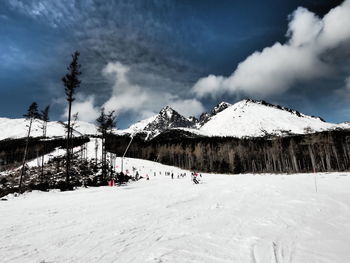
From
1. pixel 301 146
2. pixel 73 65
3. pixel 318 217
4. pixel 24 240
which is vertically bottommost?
pixel 318 217

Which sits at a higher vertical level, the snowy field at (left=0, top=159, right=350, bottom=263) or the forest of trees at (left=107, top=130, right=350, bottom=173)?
the forest of trees at (left=107, top=130, right=350, bottom=173)

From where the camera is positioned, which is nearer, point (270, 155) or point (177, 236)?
point (177, 236)

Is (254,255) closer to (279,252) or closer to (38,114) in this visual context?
(279,252)

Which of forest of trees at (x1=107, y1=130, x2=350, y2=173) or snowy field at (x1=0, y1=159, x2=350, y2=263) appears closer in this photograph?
snowy field at (x1=0, y1=159, x2=350, y2=263)

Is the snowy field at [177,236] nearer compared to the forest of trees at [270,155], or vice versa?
the snowy field at [177,236]

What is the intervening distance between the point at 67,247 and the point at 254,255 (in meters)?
4.20

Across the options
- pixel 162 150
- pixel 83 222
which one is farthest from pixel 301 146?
pixel 83 222

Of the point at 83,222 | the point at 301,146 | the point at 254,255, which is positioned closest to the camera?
the point at 254,255

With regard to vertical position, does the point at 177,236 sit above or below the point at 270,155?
below

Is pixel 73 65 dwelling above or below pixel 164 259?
above

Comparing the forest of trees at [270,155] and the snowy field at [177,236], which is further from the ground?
the forest of trees at [270,155]

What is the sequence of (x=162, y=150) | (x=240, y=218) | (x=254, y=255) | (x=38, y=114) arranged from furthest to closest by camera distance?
(x=162, y=150) → (x=38, y=114) → (x=240, y=218) → (x=254, y=255)

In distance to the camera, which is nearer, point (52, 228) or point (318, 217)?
point (52, 228)

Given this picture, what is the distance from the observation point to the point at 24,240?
5047 millimetres
